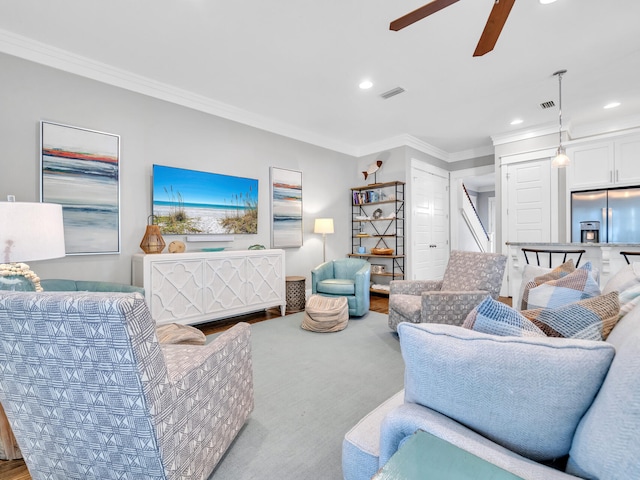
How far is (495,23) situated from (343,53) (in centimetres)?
151

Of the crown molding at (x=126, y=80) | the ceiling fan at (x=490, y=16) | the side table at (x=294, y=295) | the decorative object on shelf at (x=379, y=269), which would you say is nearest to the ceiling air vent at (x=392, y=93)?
the crown molding at (x=126, y=80)

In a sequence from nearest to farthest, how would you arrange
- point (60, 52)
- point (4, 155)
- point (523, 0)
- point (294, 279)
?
point (523, 0), point (4, 155), point (60, 52), point (294, 279)

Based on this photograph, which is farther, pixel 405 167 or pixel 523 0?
pixel 405 167

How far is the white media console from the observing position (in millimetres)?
2955

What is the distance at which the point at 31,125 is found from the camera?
268cm

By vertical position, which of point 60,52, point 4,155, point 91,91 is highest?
point 60,52

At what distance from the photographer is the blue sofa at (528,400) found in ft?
1.79

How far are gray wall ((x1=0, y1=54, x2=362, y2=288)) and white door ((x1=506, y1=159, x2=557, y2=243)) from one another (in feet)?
10.6

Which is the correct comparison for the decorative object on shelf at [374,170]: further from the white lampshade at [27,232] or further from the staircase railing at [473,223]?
the white lampshade at [27,232]

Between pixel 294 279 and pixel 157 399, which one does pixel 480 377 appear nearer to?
pixel 157 399

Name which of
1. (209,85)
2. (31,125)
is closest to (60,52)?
(31,125)

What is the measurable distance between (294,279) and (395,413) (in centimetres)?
363

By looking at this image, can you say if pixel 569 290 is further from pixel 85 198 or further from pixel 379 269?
pixel 379 269

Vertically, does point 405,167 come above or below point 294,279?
above
